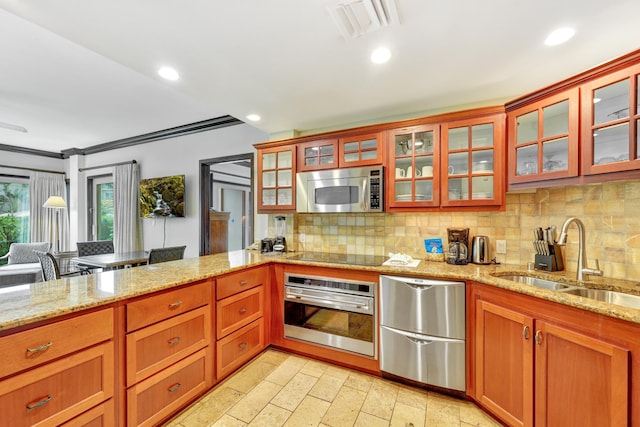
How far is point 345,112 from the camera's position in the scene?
2.66 meters

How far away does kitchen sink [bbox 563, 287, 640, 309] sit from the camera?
153 centimetres

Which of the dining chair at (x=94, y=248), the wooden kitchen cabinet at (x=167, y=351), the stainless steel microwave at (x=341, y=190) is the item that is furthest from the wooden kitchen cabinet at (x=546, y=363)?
the dining chair at (x=94, y=248)

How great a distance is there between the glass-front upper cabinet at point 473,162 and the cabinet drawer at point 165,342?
6.81 feet

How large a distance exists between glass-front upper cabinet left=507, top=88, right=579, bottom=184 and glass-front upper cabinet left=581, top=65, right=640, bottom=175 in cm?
6

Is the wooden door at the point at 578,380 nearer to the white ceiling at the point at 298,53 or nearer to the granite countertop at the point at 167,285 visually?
the granite countertop at the point at 167,285

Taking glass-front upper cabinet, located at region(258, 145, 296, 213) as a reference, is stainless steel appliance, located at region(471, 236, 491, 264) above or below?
below

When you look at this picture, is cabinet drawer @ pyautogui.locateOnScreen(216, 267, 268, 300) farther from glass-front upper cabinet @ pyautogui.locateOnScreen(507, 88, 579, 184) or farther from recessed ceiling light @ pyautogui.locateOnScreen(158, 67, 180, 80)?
glass-front upper cabinet @ pyautogui.locateOnScreen(507, 88, 579, 184)

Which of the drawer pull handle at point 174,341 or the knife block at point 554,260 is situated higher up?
the knife block at point 554,260

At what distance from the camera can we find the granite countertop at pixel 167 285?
1.15 metres

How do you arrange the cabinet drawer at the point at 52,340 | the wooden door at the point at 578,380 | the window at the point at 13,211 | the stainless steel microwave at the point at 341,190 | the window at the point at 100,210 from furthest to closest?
1. the window at the point at 100,210
2. the window at the point at 13,211
3. the stainless steel microwave at the point at 341,190
4. the wooden door at the point at 578,380
5. the cabinet drawer at the point at 52,340

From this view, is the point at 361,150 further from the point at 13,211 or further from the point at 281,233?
the point at 13,211

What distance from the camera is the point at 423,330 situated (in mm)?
1951

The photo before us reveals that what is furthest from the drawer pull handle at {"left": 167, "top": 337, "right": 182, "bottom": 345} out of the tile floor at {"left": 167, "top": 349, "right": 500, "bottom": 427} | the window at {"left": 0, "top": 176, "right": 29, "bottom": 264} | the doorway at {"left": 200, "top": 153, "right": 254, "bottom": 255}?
the window at {"left": 0, "top": 176, "right": 29, "bottom": 264}

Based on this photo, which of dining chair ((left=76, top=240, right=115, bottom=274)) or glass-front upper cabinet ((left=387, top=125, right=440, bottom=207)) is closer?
glass-front upper cabinet ((left=387, top=125, right=440, bottom=207))
